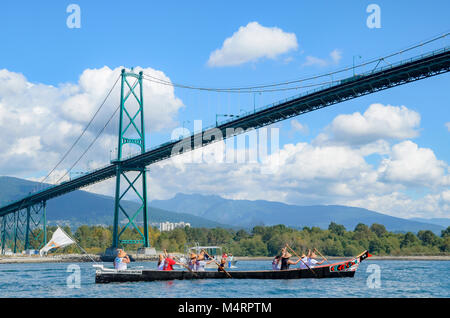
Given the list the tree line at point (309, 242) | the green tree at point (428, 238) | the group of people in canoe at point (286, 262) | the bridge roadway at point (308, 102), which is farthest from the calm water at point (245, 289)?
the green tree at point (428, 238)

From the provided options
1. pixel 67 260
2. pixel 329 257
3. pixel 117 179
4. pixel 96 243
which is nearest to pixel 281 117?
pixel 117 179

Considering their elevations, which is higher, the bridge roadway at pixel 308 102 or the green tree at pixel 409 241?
the bridge roadway at pixel 308 102

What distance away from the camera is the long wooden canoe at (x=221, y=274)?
30531mm

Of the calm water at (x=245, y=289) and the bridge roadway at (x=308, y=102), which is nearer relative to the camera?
the calm water at (x=245, y=289)

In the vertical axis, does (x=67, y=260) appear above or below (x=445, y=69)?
below

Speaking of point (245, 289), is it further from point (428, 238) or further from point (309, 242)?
point (428, 238)

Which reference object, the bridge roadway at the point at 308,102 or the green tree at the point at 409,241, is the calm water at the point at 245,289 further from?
the green tree at the point at 409,241

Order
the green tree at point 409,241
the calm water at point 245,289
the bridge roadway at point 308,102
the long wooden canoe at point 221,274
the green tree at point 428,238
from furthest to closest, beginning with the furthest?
the green tree at point 428,238, the green tree at point 409,241, the bridge roadway at point 308,102, the long wooden canoe at point 221,274, the calm water at point 245,289

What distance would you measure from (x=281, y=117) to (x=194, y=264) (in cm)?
3208

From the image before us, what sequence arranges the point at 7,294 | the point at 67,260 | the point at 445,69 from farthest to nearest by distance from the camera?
the point at 67,260 → the point at 445,69 → the point at 7,294

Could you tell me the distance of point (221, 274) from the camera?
113ft
